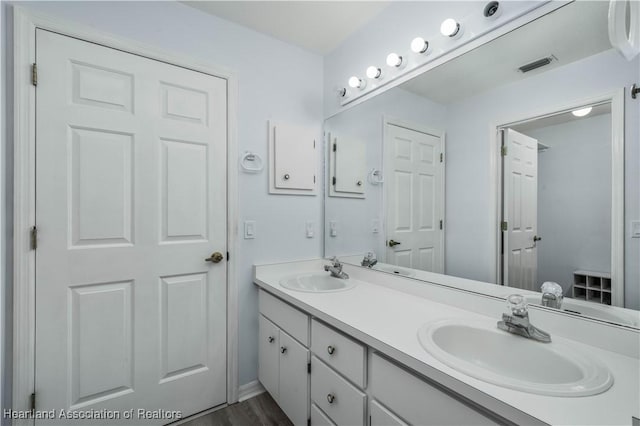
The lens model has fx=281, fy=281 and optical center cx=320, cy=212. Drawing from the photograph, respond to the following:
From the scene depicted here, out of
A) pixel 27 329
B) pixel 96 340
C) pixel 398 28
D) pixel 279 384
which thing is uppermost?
pixel 398 28

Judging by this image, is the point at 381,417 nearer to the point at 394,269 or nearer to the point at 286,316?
the point at 286,316

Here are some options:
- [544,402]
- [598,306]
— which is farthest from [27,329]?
[598,306]

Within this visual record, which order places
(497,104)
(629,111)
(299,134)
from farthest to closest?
(299,134) → (497,104) → (629,111)

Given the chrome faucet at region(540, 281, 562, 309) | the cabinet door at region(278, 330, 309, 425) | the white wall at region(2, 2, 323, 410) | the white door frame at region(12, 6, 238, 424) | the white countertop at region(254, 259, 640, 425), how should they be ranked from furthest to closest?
the white wall at region(2, 2, 323, 410) → the cabinet door at region(278, 330, 309, 425) → the white door frame at region(12, 6, 238, 424) → the chrome faucet at region(540, 281, 562, 309) → the white countertop at region(254, 259, 640, 425)

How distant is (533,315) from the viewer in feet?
3.48

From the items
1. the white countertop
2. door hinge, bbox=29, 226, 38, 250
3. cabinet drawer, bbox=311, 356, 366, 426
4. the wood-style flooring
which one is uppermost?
door hinge, bbox=29, 226, 38, 250

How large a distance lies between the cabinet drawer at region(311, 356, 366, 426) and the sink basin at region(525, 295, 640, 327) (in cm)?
82

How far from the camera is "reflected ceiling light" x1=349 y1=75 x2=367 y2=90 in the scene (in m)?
1.86

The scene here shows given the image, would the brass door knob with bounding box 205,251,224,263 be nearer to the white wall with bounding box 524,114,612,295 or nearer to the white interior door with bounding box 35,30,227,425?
the white interior door with bounding box 35,30,227,425

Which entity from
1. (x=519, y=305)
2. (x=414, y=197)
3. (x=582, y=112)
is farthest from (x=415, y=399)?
(x=582, y=112)

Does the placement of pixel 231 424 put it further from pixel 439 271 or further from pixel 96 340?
pixel 439 271

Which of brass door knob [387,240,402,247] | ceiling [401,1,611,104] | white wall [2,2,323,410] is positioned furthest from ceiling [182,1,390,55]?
brass door knob [387,240,402,247]

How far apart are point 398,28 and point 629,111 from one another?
3.83ft

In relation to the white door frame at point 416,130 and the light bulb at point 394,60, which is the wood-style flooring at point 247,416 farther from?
the light bulb at point 394,60
